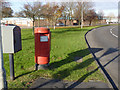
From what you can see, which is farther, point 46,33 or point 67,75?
point 46,33

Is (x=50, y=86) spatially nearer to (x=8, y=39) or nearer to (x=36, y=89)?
(x=36, y=89)

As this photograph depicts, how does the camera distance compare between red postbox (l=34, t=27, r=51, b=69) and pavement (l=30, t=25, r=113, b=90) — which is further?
red postbox (l=34, t=27, r=51, b=69)

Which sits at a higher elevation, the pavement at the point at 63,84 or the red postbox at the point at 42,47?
the red postbox at the point at 42,47

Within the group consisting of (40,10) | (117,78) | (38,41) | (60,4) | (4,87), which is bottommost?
(117,78)

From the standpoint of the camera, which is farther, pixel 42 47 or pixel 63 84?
pixel 42 47

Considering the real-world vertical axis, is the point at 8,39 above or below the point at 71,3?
below

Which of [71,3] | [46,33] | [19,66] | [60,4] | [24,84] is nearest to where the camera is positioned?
[24,84]

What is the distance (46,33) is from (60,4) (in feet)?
127

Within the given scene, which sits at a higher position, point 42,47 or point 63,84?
point 42,47

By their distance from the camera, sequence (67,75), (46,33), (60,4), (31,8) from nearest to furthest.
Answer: (67,75) → (46,33) → (31,8) → (60,4)

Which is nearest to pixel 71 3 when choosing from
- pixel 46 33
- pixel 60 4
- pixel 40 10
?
pixel 60 4

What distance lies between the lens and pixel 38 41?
5.22 m

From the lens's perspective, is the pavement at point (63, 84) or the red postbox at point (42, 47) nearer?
the pavement at point (63, 84)

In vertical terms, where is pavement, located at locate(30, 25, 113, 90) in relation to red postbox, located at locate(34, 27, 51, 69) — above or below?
below
